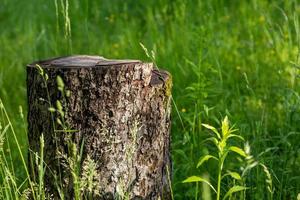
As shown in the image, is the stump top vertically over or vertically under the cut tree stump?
over

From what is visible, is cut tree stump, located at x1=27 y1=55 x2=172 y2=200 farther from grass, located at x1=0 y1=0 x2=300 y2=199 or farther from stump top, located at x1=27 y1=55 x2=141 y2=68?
grass, located at x1=0 y1=0 x2=300 y2=199

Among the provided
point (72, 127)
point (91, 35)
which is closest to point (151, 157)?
point (72, 127)

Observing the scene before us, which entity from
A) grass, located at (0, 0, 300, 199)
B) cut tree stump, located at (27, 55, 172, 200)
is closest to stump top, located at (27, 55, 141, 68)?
cut tree stump, located at (27, 55, 172, 200)

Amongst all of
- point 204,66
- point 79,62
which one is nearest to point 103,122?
point 79,62

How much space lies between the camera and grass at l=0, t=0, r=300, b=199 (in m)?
3.36

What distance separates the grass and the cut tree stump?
17cm

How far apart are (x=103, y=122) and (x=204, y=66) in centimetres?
89

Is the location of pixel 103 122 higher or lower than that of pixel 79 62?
lower

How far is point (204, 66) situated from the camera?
11.7 feet

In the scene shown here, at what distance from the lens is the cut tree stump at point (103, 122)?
9.28 feet

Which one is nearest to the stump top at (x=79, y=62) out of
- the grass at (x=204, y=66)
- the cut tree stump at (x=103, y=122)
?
the cut tree stump at (x=103, y=122)

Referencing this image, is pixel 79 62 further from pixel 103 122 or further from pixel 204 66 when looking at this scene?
pixel 204 66

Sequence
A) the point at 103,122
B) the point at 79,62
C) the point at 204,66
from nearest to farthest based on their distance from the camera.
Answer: the point at 103,122 → the point at 79,62 → the point at 204,66

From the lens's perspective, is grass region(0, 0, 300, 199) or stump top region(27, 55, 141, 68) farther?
grass region(0, 0, 300, 199)
